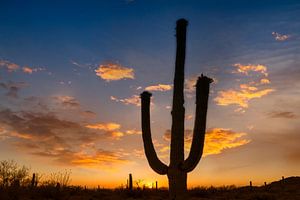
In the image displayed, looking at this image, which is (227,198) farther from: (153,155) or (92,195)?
(153,155)

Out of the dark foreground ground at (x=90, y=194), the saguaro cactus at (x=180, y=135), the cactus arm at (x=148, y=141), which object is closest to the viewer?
the saguaro cactus at (x=180, y=135)

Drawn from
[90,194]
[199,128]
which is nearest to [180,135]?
[199,128]

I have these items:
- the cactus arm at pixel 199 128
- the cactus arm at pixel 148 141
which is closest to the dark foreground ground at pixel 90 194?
the cactus arm at pixel 148 141

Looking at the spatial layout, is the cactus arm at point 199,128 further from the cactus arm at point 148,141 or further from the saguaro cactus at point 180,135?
the cactus arm at point 148,141

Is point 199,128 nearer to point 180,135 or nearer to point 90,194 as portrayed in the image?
point 180,135

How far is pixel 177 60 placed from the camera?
35.7ft

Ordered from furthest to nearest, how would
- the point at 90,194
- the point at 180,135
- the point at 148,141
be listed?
1. the point at 90,194
2. the point at 148,141
3. the point at 180,135

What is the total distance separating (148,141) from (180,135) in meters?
1.38

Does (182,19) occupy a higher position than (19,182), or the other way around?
(182,19)

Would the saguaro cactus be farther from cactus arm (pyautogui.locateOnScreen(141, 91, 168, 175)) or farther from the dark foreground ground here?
the dark foreground ground

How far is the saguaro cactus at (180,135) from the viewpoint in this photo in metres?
9.96

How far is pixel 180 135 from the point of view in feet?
33.4

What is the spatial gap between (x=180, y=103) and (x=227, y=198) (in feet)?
39.7

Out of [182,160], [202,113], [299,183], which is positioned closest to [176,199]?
[182,160]
